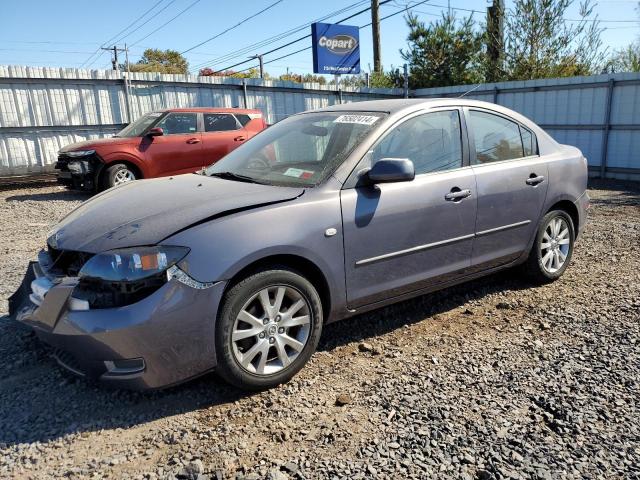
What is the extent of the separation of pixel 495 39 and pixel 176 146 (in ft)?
46.1

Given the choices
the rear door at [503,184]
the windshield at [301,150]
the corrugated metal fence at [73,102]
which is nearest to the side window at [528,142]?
the rear door at [503,184]

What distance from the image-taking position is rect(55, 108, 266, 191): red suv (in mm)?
9609

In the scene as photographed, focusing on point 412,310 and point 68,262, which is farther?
point 412,310

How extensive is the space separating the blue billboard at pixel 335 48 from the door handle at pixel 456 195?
14840mm

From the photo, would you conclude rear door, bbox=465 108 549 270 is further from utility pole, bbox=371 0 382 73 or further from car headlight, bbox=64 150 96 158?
utility pole, bbox=371 0 382 73

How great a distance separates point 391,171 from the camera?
3.23 metres

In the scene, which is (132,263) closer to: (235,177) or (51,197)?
(235,177)

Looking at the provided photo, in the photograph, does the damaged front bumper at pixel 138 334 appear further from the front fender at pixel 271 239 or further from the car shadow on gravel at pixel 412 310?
the car shadow on gravel at pixel 412 310

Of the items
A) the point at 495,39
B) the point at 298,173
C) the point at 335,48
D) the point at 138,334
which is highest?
the point at 495,39

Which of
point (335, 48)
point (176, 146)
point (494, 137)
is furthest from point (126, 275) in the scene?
point (335, 48)

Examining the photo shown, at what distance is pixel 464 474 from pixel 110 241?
2.14 metres

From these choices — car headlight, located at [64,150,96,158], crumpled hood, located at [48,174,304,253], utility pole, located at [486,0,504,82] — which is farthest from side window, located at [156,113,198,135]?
utility pole, located at [486,0,504,82]

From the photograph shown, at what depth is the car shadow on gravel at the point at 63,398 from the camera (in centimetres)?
270

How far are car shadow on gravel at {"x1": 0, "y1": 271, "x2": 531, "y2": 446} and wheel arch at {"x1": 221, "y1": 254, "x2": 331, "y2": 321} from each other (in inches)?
20.8
